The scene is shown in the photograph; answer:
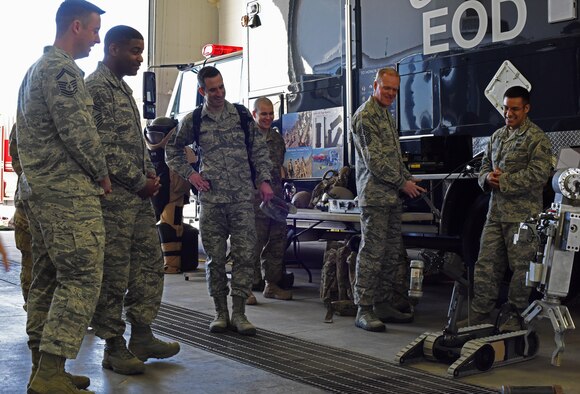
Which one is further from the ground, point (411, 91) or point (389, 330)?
point (411, 91)

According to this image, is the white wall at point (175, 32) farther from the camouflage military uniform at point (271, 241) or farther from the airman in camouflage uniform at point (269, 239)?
the camouflage military uniform at point (271, 241)

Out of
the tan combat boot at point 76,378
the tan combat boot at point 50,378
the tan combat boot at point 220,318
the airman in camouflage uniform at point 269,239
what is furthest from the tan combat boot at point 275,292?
the tan combat boot at point 50,378

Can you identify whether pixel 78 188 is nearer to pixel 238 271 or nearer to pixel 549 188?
pixel 238 271

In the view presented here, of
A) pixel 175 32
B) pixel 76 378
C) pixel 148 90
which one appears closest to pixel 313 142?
pixel 148 90

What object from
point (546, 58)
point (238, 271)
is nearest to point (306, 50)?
point (546, 58)

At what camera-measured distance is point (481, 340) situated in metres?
4.55

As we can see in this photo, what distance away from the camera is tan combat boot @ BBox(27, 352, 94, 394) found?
3.70m

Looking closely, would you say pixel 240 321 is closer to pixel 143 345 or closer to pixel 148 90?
pixel 143 345

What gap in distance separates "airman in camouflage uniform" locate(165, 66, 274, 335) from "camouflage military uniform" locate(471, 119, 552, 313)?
60.4 inches

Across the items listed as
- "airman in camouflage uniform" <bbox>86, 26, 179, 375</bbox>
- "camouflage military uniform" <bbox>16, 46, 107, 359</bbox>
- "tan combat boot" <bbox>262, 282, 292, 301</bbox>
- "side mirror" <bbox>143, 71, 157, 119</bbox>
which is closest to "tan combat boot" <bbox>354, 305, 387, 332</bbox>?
"tan combat boot" <bbox>262, 282, 292, 301</bbox>

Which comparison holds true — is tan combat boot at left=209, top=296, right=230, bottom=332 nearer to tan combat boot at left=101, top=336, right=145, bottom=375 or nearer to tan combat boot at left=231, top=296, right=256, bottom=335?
tan combat boot at left=231, top=296, right=256, bottom=335

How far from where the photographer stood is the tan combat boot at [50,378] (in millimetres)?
3695

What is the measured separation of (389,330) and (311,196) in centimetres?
228

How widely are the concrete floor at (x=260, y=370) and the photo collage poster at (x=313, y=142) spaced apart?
1244 mm
